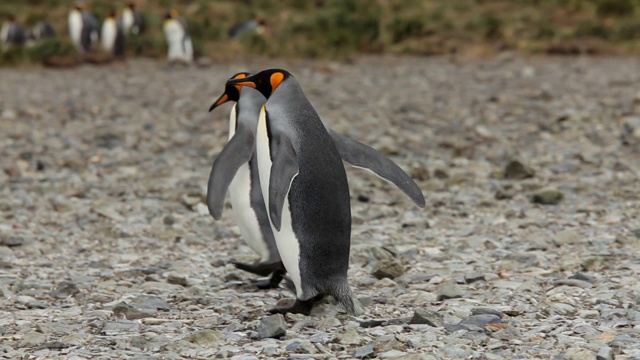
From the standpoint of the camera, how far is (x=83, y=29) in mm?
19328

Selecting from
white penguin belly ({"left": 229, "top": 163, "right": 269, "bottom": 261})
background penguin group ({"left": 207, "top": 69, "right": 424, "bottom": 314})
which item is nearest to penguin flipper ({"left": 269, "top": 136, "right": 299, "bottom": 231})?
background penguin group ({"left": 207, "top": 69, "right": 424, "bottom": 314})

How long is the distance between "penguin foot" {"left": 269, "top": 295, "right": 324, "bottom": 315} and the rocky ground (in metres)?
0.05

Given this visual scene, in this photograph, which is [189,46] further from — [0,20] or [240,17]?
[0,20]

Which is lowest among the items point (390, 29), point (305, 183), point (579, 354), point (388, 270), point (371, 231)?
point (371, 231)

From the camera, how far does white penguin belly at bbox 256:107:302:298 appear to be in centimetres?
381

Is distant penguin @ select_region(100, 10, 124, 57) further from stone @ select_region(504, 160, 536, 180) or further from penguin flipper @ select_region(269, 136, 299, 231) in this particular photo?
penguin flipper @ select_region(269, 136, 299, 231)

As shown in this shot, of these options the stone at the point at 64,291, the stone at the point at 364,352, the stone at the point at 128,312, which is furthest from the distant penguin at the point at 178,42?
the stone at the point at 364,352

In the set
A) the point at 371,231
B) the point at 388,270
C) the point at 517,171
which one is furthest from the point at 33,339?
the point at 517,171

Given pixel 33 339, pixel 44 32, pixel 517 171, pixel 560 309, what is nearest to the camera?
pixel 33 339

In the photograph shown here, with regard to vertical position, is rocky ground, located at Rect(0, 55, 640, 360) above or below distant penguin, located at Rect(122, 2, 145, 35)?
below

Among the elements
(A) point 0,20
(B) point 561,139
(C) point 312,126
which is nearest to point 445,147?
(B) point 561,139

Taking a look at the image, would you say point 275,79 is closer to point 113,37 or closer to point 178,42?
point 178,42

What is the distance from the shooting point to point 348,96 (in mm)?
11680

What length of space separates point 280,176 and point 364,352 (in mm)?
764
